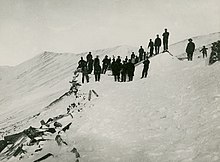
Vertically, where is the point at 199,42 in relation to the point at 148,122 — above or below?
above

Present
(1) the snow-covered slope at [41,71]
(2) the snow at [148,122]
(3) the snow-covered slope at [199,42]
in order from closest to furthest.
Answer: (2) the snow at [148,122]
(3) the snow-covered slope at [199,42]
(1) the snow-covered slope at [41,71]

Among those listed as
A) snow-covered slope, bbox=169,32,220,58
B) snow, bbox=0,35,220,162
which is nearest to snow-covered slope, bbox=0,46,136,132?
snow-covered slope, bbox=169,32,220,58

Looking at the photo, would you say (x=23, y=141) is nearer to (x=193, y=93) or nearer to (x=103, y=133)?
(x=103, y=133)

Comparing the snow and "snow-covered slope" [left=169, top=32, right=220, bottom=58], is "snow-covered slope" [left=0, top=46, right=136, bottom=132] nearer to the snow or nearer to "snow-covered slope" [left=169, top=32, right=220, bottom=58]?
"snow-covered slope" [left=169, top=32, right=220, bottom=58]

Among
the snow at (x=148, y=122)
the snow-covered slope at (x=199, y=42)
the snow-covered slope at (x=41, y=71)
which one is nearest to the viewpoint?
the snow at (x=148, y=122)

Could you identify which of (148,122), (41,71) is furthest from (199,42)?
(148,122)

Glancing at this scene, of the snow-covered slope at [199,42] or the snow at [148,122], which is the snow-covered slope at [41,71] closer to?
the snow-covered slope at [199,42]

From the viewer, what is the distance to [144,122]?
1196 cm

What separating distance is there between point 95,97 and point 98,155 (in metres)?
6.37

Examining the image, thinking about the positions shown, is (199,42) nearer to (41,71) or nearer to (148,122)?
(41,71)

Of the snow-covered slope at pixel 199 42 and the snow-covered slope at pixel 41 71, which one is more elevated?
the snow-covered slope at pixel 199 42

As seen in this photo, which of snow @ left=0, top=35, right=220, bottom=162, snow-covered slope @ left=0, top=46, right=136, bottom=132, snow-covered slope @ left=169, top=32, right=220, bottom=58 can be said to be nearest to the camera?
snow @ left=0, top=35, right=220, bottom=162

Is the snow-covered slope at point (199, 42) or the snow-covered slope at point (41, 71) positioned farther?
the snow-covered slope at point (41, 71)

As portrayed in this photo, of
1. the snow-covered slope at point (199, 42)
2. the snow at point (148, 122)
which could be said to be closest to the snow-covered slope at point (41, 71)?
the snow-covered slope at point (199, 42)
